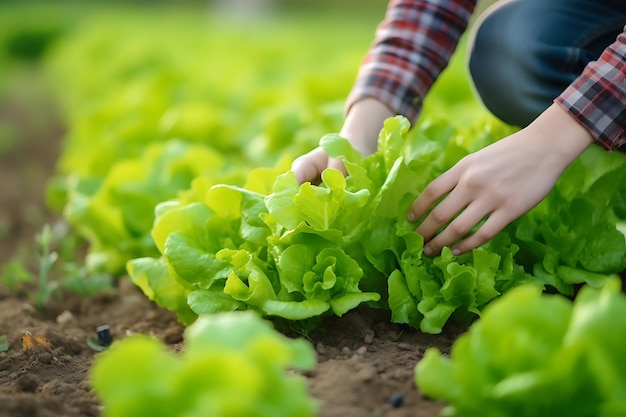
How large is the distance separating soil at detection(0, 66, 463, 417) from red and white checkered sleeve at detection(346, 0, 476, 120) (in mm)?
638

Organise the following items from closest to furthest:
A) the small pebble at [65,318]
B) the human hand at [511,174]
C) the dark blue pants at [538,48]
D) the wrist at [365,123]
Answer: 1. the human hand at [511,174]
2. the wrist at [365,123]
3. the dark blue pants at [538,48]
4. the small pebble at [65,318]

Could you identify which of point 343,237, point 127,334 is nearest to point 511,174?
point 343,237

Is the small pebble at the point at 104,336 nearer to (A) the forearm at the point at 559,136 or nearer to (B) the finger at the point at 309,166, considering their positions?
(B) the finger at the point at 309,166

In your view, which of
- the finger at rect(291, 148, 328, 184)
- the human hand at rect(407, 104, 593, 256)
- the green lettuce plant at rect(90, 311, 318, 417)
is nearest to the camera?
the green lettuce plant at rect(90, 311, 318, 417)

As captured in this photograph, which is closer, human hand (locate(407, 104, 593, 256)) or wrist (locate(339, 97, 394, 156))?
human hand (locate(407, 104, 593, 256))

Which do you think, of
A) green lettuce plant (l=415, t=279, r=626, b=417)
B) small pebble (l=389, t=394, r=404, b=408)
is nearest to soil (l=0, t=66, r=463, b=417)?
small pebble (l=389, t=394, r=404, b=408)

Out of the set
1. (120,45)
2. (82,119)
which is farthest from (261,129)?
(120,45)

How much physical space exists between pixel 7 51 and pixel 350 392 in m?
16.9

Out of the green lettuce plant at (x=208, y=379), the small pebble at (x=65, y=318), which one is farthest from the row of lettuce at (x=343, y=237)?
the green lettuce plant at (x=208, y=379)

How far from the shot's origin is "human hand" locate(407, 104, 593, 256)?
5.63 ft

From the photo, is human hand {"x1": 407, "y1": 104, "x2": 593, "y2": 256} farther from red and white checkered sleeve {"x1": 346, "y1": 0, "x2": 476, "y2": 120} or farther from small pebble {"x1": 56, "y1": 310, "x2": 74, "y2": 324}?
small pebble {"x1": 56, "y1": 310, "x2": 74, "y2": 324}

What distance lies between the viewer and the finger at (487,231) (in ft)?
5.72

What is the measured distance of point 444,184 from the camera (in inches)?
70.9

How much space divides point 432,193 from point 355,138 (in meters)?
0.39
